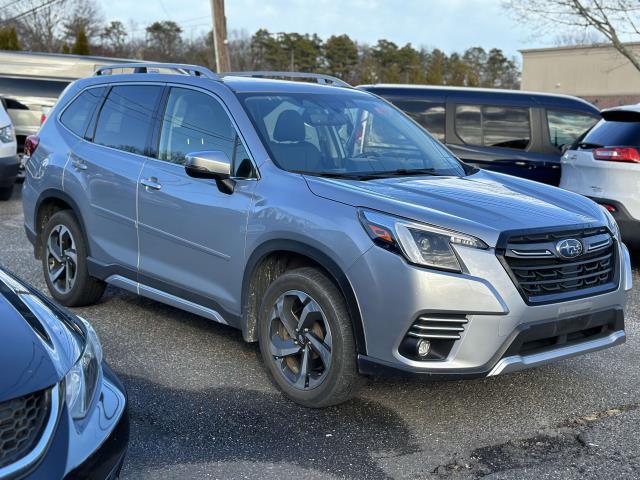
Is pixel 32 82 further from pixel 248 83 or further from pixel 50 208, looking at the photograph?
pixel 248 83

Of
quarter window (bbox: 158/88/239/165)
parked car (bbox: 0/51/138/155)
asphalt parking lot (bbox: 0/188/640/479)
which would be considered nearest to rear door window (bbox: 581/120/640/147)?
asphalt parking lot (bbox: 0/188/640/479)

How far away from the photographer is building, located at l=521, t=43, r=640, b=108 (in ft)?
144

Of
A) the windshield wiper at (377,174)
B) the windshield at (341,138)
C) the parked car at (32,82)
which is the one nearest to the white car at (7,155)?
the parked car at (32,82)

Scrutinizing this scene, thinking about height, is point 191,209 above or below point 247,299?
above

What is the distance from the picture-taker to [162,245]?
17.1ft

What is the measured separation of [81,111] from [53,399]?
400 centimetres

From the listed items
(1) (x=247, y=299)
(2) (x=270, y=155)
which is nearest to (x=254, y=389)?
(1) (x=247, y=299)

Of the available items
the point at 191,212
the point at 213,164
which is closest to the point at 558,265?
the point at 213,164

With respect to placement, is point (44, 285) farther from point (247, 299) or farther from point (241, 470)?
point (241, 470)

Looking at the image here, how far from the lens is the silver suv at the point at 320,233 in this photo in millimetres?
3871

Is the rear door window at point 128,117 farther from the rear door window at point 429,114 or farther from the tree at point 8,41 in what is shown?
the tree at point 8,41

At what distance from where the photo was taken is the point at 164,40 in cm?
7106

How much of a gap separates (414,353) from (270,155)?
1.50m

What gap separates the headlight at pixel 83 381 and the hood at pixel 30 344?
37 mm
